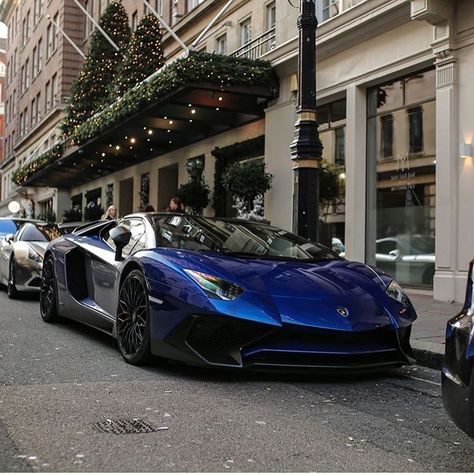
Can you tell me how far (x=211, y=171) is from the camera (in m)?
19.2

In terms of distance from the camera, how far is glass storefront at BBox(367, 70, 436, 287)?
11.7 meters

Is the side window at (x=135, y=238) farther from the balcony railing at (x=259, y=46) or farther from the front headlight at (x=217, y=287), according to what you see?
the balcony railing at (x=259, y=46)

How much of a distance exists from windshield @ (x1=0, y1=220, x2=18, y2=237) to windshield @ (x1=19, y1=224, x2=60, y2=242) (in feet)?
5.53

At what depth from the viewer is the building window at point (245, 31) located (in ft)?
59.2

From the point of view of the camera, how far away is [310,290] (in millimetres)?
4742

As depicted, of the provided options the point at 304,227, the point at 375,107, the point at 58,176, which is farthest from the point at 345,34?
the point at 58,176

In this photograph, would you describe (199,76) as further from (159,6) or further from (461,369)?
(461,369)

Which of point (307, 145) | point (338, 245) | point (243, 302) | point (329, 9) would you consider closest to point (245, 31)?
point (329, 9)

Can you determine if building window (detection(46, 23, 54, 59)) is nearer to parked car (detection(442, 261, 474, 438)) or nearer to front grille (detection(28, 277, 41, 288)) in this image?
front grille (detection(28, 277, 41, 288))

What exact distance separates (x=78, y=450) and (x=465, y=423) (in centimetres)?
190

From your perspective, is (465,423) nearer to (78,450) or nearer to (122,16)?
(78,450)

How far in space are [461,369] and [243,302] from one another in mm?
1903

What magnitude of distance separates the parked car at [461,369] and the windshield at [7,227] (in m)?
11.0

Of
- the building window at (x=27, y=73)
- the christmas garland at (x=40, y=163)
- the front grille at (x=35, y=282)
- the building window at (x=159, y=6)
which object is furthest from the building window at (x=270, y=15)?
the building window at (x=27, y=73)
